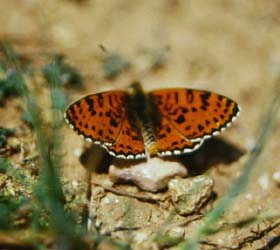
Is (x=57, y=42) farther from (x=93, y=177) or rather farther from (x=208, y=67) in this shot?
(x=93, y=177)

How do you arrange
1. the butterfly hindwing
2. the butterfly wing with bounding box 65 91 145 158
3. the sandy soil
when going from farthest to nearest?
→ 1. the sandy soil
2. the butterfly hindwing
3. the butterfly wing with bounding box 65 91 145 158

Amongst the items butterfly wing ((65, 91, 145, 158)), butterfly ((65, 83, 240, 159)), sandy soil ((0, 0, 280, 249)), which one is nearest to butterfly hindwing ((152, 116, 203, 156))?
butterfly ((65, 83, 240, 159))

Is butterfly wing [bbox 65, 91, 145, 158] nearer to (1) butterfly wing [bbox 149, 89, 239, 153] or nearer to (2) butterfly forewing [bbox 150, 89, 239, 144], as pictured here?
(1) butterfly wing [bbox 149, 89, 239, 153]

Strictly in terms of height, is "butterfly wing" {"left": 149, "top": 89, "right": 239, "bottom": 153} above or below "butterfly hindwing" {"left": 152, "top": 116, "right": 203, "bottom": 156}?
above

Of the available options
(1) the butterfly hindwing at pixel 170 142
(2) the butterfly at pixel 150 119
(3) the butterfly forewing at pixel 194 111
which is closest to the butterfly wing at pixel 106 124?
(2) the butterfly at pixel 150 119

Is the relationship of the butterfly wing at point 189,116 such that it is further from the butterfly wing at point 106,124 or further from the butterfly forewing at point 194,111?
the butterfly wing at point 106,124

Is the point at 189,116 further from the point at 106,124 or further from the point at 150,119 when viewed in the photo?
the point at 106,124

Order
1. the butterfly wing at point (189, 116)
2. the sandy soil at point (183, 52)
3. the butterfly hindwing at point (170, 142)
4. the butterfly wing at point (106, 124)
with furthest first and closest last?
1. the sandy soil at point (183, 52)
2. the butterfly wing at point (189, 116)
3. the butterfly hindwing at point (170, 142)
4. the butterfly wing at point (106, 124)

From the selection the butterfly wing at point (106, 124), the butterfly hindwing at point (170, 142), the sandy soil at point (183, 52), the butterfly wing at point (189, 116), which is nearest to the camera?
the butterfly wing at point (106, 124)

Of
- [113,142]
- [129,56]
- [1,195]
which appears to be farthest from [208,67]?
[1,195]
